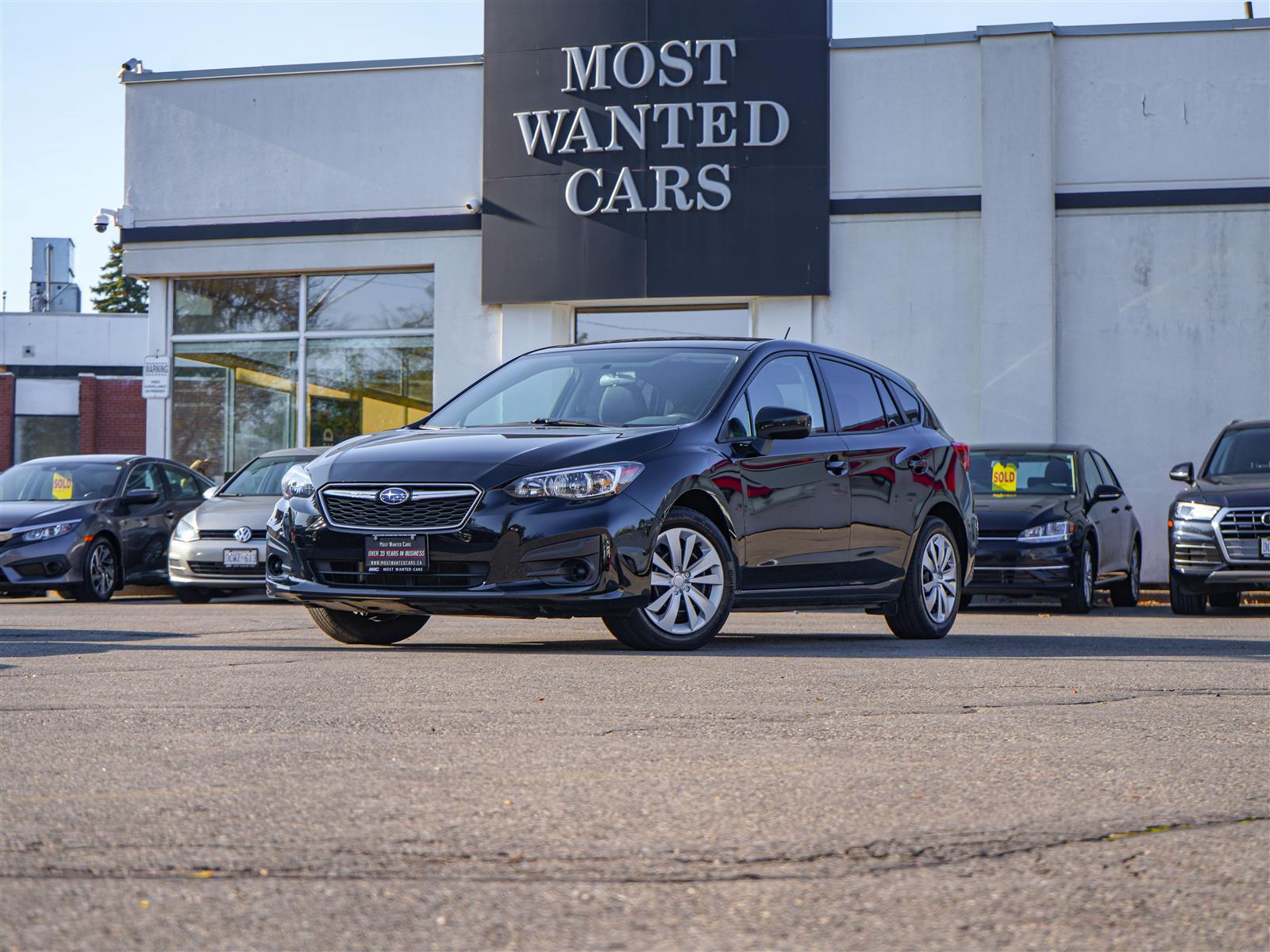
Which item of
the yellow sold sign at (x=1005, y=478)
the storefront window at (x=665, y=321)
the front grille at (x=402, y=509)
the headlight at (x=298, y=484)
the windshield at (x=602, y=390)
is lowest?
the front grille at (x=402, y=509)

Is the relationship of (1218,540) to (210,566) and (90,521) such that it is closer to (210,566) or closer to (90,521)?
(210,566)

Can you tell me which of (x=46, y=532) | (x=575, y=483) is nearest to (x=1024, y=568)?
(x=575, y=483)

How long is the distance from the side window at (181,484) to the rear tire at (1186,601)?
32.5 feet

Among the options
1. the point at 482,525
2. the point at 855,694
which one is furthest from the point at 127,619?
the point at 855,694

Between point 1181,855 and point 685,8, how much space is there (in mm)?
18397

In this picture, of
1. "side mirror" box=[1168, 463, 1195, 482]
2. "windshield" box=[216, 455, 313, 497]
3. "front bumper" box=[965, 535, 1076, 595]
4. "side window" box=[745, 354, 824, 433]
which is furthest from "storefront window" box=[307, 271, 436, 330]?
"side window" box=[745, 354, 824, 433]

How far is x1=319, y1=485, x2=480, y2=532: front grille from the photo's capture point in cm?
837

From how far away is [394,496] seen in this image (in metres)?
8.46

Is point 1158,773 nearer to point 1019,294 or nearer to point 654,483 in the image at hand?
point 654,483

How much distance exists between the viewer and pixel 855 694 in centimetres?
683

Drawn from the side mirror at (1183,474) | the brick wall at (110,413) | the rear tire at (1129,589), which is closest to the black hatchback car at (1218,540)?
the side mirror at (1183,474)

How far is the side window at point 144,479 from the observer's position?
17.7 m

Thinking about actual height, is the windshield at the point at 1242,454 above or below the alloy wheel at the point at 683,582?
above

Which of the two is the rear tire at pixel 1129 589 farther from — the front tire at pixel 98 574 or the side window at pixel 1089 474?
the front tire at pixel 98 574
